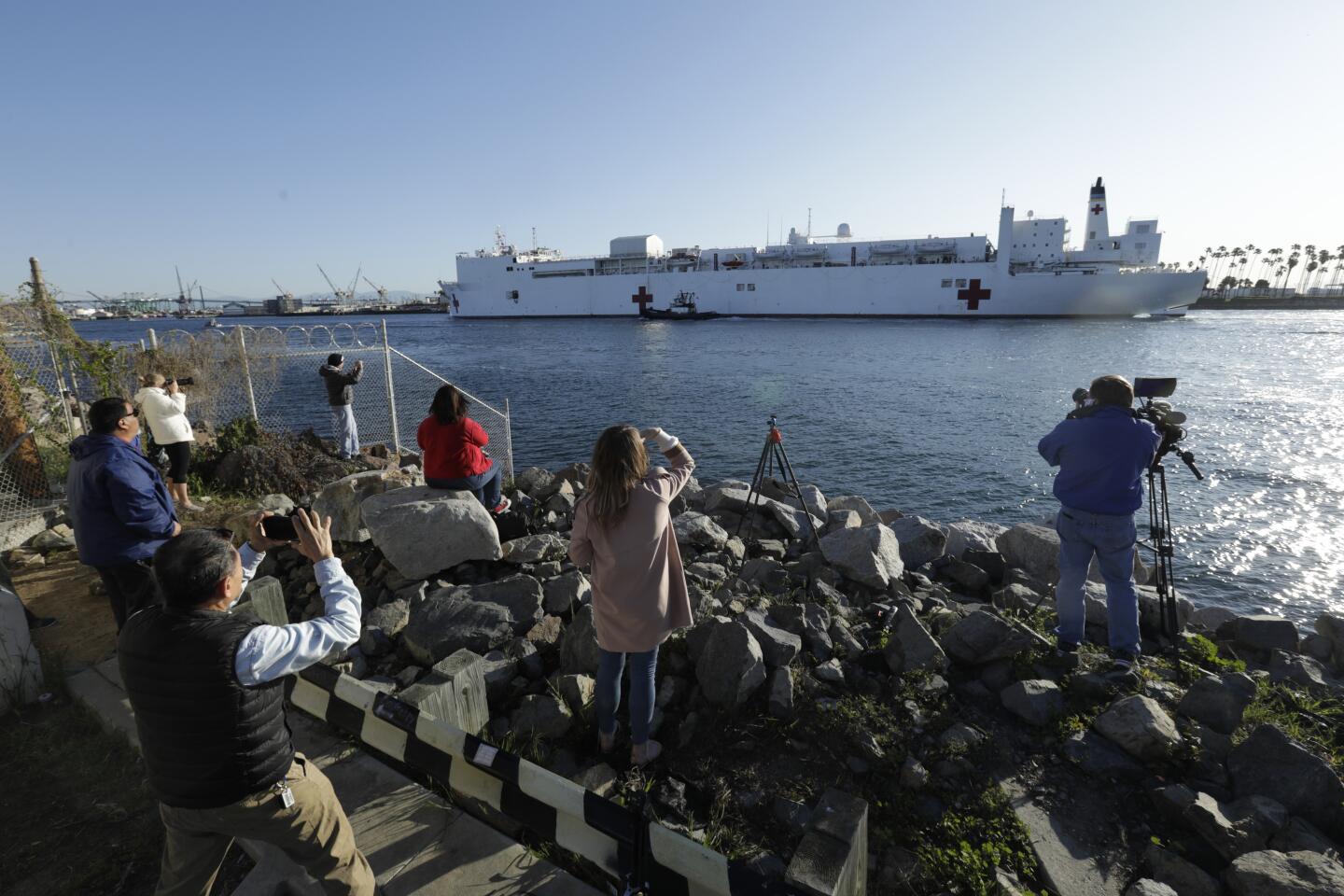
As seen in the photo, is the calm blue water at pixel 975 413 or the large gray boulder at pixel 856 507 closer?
the large gray boulder at pixel 856 507

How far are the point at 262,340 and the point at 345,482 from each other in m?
4.05

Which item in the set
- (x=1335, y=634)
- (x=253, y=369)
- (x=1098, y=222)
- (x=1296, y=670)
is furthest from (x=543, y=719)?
(x=1098, y=222)

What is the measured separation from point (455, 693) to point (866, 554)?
120 inches


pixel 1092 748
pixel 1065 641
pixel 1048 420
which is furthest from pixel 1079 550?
pixel 1048 420

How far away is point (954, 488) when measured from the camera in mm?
10125

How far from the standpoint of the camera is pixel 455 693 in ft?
8.08

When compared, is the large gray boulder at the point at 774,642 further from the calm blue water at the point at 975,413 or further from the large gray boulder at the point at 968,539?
the calm blue water at the point at 975,413

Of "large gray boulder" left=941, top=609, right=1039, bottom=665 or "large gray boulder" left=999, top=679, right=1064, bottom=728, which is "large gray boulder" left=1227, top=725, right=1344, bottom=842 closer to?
"large gray boulder" left=999, top=679, right=1064, bottom=728

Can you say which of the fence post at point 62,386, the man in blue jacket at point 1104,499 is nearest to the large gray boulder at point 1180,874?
the man in blue jacket at point 1104,499

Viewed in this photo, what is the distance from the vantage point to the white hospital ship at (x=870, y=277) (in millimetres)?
42594

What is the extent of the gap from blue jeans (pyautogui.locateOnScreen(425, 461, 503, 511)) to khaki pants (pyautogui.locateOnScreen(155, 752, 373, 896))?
2869 mm

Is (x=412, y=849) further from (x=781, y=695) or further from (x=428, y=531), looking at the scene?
(x=428, y=531)

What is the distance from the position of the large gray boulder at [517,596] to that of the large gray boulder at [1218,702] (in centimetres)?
329

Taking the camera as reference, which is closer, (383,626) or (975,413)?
(383,626)
